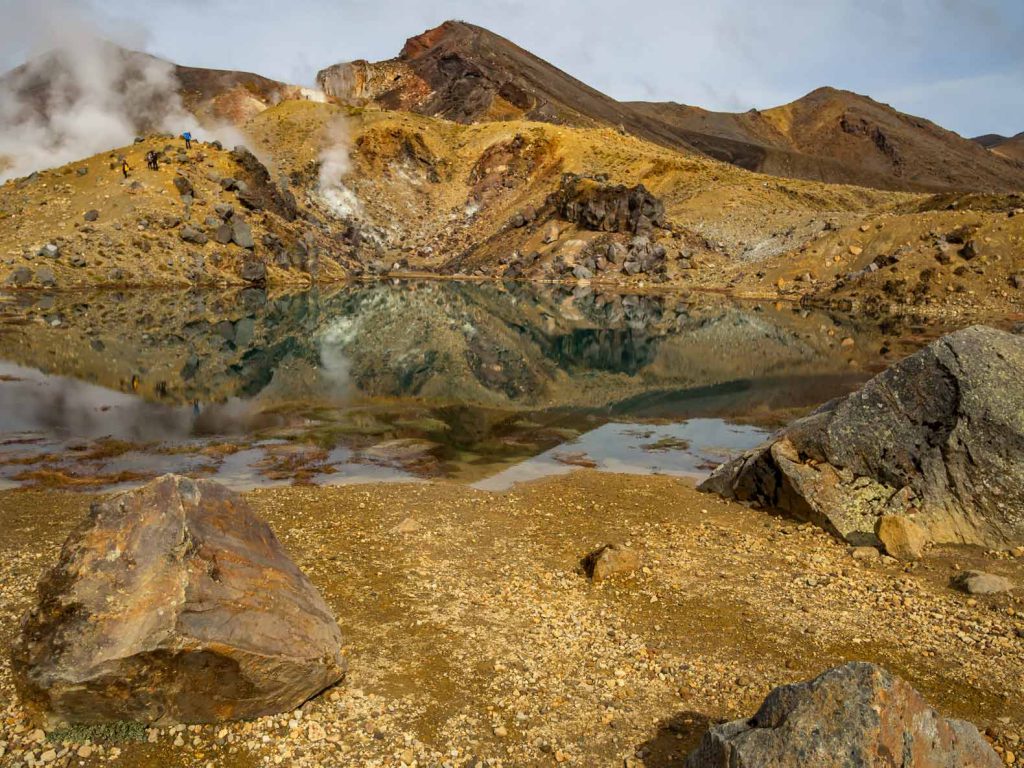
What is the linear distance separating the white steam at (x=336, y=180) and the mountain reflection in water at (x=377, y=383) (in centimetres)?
6983

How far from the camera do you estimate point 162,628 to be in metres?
7.64

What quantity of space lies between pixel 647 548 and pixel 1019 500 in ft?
23.5

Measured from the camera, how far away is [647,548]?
578 inches

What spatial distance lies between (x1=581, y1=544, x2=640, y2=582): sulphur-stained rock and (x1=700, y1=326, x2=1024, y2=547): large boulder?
4958 mm

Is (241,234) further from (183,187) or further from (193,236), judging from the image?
(183,187)

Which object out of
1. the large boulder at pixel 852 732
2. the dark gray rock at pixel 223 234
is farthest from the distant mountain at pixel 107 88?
the large boulder at pixel 852 732

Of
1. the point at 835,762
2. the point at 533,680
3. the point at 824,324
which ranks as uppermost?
the point at 824,324

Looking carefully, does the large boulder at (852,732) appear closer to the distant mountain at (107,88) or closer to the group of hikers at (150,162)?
the group of hikers at (150,162)

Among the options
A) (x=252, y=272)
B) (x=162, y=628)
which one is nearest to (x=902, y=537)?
(x=162, y=628)

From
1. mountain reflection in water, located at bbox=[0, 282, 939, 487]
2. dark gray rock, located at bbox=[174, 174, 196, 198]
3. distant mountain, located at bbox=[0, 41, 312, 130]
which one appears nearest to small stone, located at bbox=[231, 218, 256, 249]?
dark gray rock, located at bbox=[174, 174, 196, 198]

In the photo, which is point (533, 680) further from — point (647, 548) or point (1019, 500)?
point (1019, 500)

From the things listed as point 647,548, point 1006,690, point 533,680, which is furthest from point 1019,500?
point 533,680

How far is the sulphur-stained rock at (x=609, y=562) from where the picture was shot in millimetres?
12977

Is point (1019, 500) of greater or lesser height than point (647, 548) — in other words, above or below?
above
